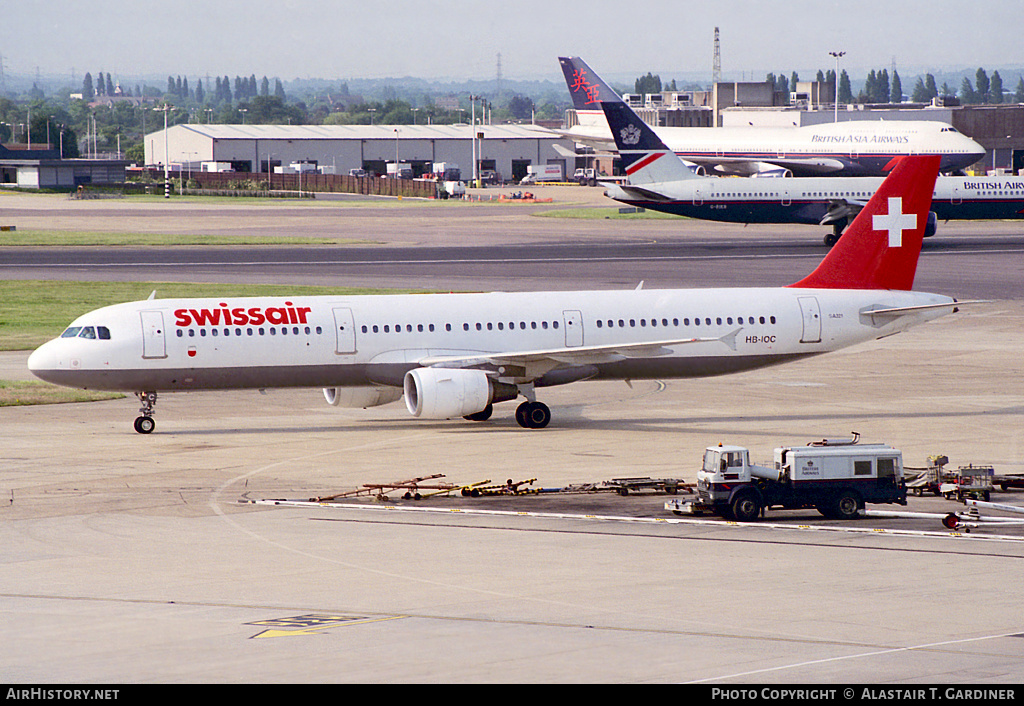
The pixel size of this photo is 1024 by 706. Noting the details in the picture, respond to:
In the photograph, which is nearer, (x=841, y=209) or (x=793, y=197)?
(x=841, y=209)

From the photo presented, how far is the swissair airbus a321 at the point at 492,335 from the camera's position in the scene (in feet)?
134

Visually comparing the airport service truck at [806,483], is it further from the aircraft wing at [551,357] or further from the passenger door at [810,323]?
the passenger door at [810,323]

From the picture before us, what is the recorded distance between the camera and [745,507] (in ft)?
96.8

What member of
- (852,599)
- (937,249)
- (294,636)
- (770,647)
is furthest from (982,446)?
(937,249)

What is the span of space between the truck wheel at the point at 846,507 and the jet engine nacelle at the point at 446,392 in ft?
45.3

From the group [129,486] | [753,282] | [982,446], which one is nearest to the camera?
[129,486]

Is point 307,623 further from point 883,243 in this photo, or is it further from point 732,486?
point 883,243

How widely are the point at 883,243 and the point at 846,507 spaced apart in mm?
18345

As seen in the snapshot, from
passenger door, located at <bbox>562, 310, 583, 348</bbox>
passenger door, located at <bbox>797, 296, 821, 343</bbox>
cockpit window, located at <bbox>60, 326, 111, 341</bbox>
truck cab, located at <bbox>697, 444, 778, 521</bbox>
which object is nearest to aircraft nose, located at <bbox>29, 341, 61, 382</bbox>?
cockpit window, located at <bbox>60, 326, 111, 341</bbox>

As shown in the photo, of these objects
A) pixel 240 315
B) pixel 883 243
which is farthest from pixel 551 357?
pixel 883 243

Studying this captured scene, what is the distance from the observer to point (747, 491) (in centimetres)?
2958

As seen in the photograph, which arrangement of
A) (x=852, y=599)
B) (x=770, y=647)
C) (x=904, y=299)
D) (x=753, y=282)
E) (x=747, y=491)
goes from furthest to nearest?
1. (x=753, y=282)
2. (x=904, y=299)
3. (x=747, y=491)
4. (x=852, y=599)
5. (x=770, y=647)
